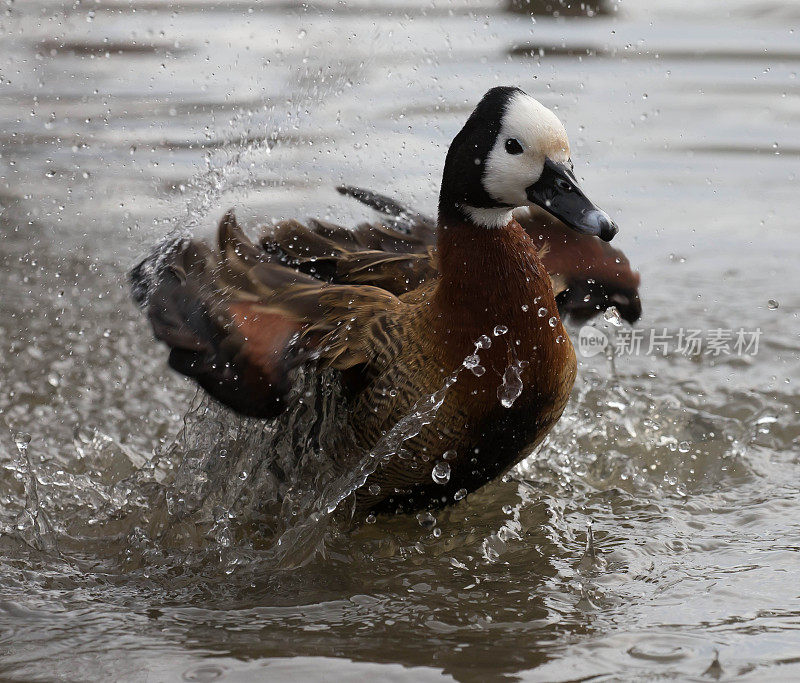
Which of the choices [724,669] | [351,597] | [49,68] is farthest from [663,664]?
[49,68]

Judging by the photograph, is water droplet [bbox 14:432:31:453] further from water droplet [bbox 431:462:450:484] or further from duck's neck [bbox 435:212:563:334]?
duck's neck [bbox 435:212:563:334]

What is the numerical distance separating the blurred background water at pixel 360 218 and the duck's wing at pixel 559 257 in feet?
2.49

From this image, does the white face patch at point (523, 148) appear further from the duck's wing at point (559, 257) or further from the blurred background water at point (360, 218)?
the blurred background water at point (360, 218)

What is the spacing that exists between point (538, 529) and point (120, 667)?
5.85ft

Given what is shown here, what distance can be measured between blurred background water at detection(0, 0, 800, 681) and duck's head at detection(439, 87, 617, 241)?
1.33m

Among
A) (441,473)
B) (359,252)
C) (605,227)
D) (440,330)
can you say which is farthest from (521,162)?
(441,473)

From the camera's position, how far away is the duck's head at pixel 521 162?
3746 millimetres

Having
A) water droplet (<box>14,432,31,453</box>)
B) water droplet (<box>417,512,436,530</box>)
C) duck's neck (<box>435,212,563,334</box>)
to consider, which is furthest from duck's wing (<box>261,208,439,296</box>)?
water droplet (<box>14,432,31,453</box>)

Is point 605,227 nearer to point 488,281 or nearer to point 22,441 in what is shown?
point 488,281

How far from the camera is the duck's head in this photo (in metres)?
3.75

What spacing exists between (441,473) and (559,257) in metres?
1.22

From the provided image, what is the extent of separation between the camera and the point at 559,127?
3.78 metres

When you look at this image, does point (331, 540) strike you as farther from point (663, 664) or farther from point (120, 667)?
point (663, 664)

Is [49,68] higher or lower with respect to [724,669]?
higher
